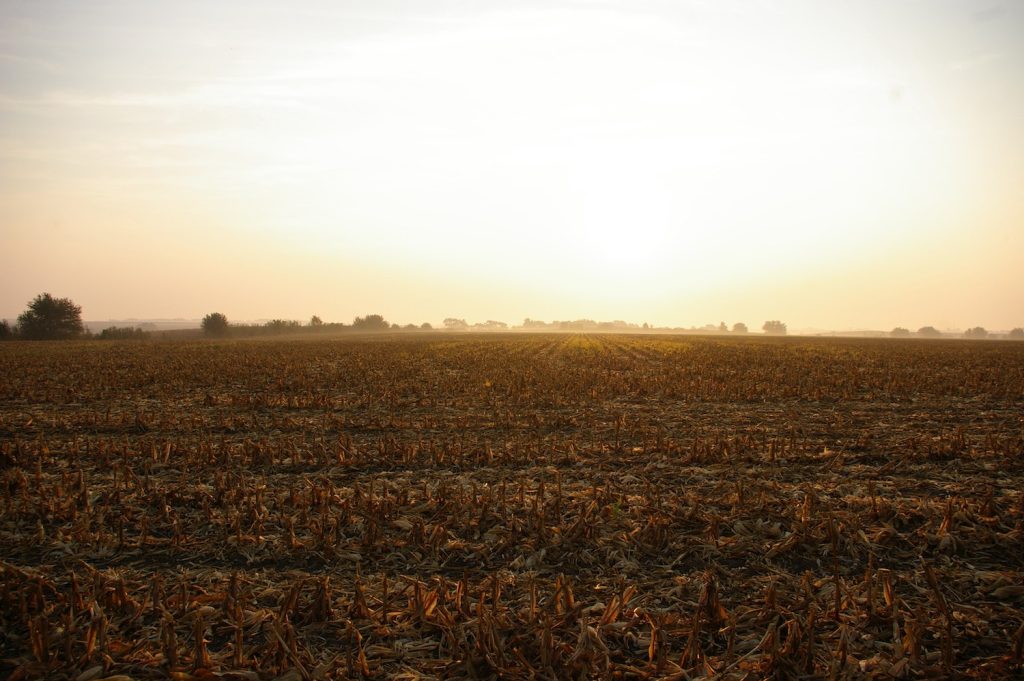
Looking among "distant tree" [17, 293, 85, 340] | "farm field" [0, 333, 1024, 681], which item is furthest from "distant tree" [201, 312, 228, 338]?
"farm field" [0, 333, 1024, 681]

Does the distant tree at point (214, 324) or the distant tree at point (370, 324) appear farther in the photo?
the distant tree at point (370, 324)

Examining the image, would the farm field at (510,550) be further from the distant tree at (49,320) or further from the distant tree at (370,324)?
the distant tree at (370,324)

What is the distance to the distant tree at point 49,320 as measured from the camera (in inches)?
2559

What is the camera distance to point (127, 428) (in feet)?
39.4

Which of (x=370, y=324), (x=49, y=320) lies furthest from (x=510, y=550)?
(x=370, y=324)

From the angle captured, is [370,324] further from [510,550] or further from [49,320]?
[510,550]

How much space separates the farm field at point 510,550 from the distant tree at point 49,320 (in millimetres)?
72278

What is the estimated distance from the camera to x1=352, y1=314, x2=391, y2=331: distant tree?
5773 inches

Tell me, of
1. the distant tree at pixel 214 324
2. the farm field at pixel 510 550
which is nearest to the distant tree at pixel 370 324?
the distant tree at pixel 214 324

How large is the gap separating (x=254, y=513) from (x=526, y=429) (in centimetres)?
670

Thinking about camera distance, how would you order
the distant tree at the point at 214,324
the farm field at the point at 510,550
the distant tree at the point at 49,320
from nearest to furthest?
the farm field at the point at 510,550 < the distant tree at the point at 49,320 < the distant tree at the point at 214,324

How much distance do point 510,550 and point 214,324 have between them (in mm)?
99164

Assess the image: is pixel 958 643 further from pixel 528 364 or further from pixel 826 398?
pixel 528 364

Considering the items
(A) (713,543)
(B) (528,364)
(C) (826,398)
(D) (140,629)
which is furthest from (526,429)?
(B) (528,364)
